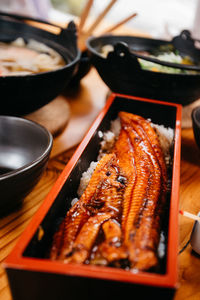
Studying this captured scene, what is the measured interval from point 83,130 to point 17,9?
247cm

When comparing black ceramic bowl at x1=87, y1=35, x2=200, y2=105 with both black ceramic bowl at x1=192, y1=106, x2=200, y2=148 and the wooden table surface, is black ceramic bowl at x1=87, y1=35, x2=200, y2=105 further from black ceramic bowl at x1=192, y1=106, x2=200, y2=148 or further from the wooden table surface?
the wooden table surface

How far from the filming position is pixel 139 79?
1.56 metres

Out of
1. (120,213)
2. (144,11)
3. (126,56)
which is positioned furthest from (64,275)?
(144,11)

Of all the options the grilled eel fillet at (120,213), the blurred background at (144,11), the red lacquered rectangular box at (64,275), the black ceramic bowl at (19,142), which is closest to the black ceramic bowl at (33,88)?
the black ceramic bowl at (19,142)

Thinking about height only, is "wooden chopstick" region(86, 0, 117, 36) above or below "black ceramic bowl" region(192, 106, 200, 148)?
above

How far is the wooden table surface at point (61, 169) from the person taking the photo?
94cm

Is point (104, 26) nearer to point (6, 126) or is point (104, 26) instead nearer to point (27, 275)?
point (6, 126)

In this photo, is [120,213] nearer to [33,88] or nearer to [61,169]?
[61,169]

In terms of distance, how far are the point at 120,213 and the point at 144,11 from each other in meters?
5.22

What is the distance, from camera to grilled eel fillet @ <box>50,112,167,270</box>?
2.30ft

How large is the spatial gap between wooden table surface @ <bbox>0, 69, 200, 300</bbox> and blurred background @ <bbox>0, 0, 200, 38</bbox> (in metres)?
1.20

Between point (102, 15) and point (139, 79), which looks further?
point (102, 15)

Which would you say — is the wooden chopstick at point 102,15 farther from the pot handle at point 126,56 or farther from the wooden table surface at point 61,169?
the pot handle at point 126,56

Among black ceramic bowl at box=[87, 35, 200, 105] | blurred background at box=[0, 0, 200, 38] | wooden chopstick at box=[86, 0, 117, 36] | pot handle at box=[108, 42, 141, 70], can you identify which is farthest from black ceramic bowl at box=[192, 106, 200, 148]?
blurred background at box=[0, 0, 200, 38]
